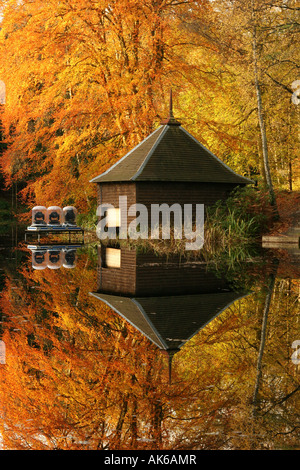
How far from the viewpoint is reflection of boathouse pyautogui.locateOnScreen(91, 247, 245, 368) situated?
8642 mm

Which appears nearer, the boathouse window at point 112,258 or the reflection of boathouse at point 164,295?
the reflection of boathouse at point 164,295

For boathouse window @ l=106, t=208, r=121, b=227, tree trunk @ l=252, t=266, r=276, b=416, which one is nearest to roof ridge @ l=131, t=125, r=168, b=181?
boathouse window @ l=106, t=208, r=121, b=227

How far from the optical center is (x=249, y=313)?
390 inches

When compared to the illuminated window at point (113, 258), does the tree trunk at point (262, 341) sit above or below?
below

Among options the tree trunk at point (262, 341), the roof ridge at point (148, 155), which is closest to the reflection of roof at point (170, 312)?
the tree trunk at point (262, 341)

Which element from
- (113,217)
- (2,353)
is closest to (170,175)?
(113,217)

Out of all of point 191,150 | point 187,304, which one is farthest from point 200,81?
point 187,304

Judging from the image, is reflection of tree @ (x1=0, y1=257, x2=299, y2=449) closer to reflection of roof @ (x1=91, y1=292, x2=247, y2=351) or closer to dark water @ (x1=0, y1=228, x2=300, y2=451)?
dark water @ (x1=0, y1=228, x2=300, y2=451)

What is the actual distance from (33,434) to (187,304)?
6.16 meters

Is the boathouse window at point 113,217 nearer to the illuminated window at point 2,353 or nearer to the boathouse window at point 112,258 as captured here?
the boathouse window at point 112,258

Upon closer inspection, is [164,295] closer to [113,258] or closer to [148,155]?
[113,258]

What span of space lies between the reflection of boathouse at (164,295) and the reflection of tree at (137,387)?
27cm

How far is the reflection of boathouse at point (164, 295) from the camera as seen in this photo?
8.64m

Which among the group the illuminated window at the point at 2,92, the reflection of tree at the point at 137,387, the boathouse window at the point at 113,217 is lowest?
the reflection of tree at the point at 137,387
